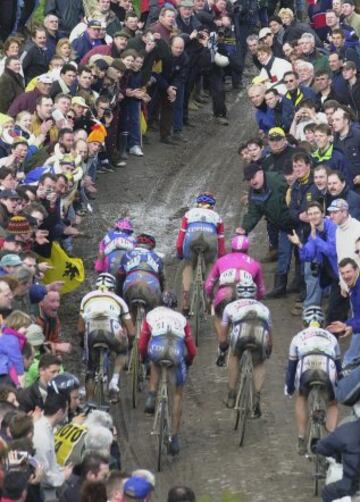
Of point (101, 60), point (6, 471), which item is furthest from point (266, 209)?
point (6, 471)

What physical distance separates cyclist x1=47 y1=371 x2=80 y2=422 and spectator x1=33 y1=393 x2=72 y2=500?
35 cm

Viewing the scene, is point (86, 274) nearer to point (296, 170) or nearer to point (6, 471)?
point (296, 170)

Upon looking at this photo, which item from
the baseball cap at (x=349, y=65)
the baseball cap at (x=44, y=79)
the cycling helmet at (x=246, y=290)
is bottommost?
the cycling helmet at (x=246, y=290)

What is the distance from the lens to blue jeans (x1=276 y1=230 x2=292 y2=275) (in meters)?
22.8

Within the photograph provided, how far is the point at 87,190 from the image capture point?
25109mm

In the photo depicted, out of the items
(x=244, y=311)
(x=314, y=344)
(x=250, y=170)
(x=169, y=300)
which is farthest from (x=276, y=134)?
(x=314, y=344)

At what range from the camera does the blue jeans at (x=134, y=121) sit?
27.5 meters

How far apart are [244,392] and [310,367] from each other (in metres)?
1.33

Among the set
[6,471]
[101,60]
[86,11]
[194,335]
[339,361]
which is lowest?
[6,471]

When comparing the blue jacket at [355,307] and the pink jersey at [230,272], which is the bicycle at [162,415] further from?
the blue jacket at [355,307]

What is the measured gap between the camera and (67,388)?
50.2 feet

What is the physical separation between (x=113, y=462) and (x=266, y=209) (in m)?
8.28

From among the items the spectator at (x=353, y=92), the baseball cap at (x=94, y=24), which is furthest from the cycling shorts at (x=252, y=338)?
the baseball cap at (x=94, y=24)

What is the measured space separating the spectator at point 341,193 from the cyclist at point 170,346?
4030mm
